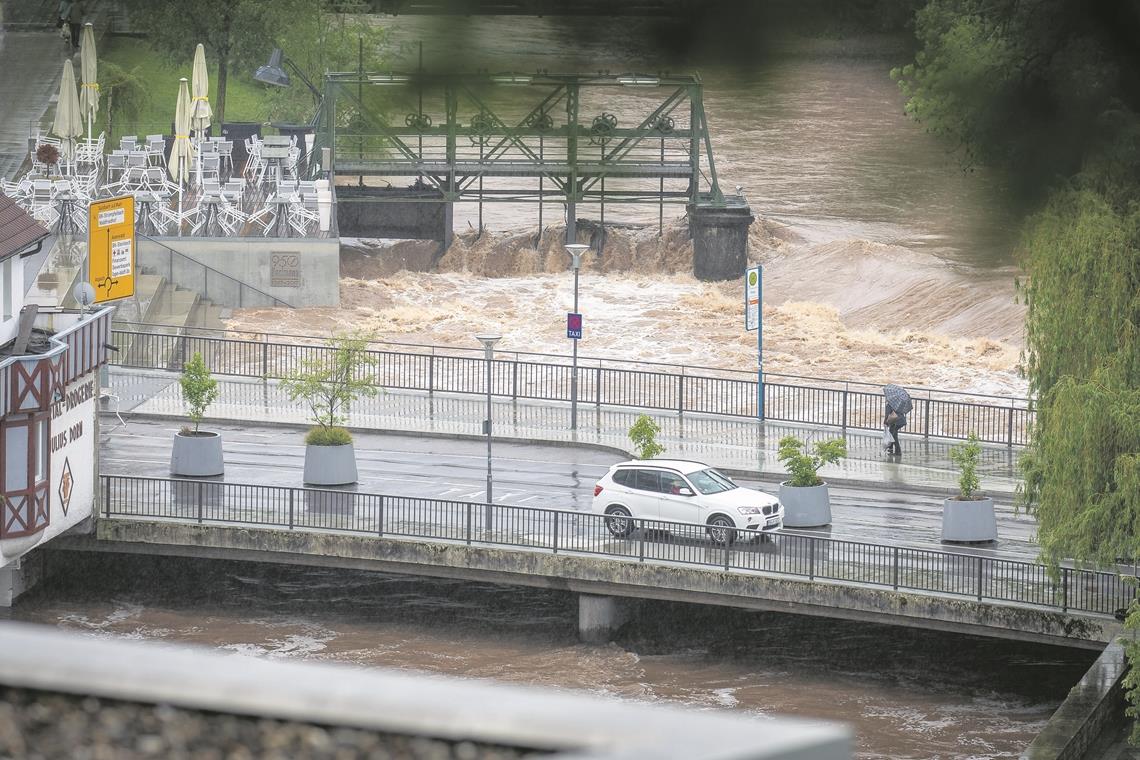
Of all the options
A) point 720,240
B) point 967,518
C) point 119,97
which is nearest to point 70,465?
point 967,518

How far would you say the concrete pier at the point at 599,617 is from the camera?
30.0 metres

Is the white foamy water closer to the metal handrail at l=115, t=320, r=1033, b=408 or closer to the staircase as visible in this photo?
the staircase

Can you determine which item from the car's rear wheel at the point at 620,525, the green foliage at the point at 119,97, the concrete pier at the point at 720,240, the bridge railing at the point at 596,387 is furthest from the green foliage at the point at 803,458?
the green foliage at the point at 119,97

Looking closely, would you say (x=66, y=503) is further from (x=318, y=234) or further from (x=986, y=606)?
(x=318, y=234)

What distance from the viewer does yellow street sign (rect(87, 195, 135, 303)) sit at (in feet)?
121

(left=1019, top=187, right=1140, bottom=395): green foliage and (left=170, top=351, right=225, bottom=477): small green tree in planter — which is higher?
(left=1019, top=187, right=1140, bottom=395): green foliage

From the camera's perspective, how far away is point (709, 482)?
30.0 metres

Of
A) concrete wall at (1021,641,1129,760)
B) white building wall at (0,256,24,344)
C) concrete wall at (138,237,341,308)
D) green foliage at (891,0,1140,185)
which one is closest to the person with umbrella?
concrete wall at (1021,641,1129,760)

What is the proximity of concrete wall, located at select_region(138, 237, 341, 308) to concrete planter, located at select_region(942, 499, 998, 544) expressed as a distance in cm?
2493

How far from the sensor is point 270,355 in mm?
46875

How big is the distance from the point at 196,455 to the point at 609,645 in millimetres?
8176

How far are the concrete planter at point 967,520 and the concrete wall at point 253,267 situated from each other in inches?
982

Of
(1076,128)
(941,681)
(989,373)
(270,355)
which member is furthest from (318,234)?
(1076,128)

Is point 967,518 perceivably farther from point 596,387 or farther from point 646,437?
point 596,387
